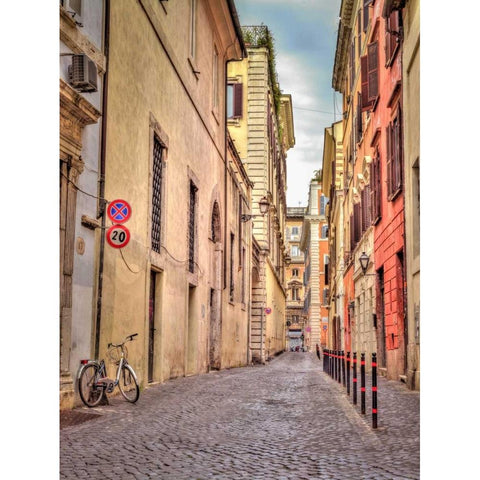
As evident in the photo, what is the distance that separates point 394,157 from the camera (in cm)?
1558

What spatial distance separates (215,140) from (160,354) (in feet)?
28.9

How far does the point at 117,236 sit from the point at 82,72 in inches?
92.5

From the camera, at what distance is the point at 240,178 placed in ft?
95.4

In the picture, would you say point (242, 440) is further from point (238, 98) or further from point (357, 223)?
point (238, 98)

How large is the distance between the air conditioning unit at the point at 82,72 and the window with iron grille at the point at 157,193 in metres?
4.94

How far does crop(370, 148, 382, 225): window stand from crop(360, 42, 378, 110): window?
4.20ft

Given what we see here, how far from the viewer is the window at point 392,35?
14716mm

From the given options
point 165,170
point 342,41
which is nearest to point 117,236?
point 165,170

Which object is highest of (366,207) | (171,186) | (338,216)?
(338,216)

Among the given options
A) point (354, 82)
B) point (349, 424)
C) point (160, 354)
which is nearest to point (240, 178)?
point (354, 82)

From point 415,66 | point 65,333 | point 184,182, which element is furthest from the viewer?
point 184,182

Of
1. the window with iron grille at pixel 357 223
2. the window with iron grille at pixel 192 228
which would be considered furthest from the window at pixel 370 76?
the window with iron grille at pixel 357 223
